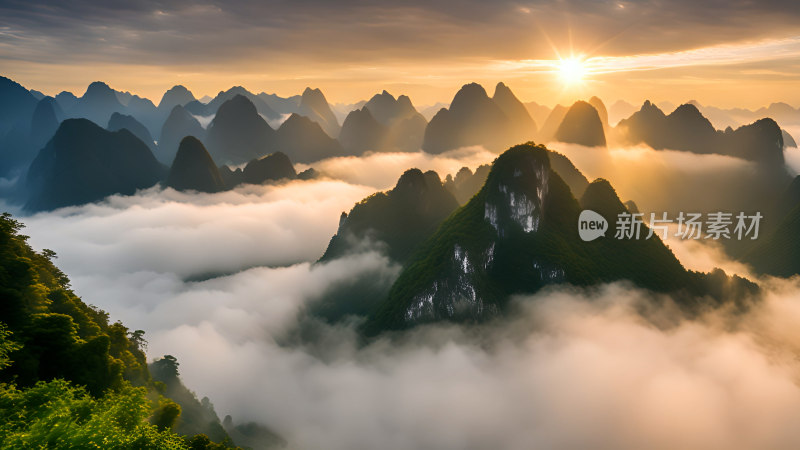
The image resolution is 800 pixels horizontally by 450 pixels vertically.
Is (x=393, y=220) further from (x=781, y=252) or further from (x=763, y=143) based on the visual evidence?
(x=763, y=143)

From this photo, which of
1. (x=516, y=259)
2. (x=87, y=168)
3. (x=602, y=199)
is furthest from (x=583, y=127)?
(x=87, y=168)

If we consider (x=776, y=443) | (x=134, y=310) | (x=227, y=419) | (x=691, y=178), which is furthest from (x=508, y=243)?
(x=691, y=178)

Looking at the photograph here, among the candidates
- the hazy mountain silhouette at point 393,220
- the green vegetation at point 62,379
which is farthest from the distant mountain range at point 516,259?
the green vegetation at point 62,379

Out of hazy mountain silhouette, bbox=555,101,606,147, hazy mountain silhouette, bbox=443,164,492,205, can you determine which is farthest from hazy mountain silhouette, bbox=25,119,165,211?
hazy mountain silhouette, bbox=555,101,606,147

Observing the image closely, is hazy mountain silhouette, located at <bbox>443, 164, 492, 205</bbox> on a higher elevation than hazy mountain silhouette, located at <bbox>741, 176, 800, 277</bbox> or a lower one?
higher

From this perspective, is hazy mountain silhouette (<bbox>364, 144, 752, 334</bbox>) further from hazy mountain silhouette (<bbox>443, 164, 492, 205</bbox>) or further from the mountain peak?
hazy mountain silhouette (<bbox>443, 164, 492, 205</bbox>)

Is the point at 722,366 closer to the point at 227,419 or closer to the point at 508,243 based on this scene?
the point at 508,243
